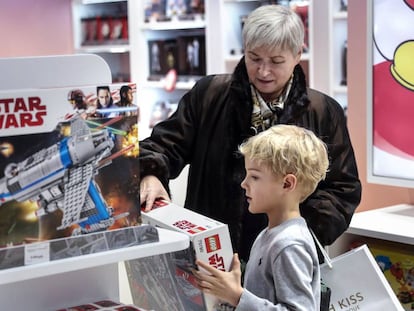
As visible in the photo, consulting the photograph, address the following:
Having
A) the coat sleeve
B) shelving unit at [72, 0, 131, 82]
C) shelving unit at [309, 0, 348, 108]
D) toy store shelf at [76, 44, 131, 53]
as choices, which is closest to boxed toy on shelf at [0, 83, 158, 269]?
the coat sleeve

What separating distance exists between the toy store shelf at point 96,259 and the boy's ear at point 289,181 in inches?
14.9

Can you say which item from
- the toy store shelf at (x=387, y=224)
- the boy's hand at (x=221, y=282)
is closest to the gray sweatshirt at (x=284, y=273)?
the boy's hand at (x=221, y=282)

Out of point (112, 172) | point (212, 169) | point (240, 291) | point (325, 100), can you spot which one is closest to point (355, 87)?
point (325, 100)

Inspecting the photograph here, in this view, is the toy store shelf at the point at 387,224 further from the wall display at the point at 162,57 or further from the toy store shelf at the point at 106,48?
the toy store shelf at the point at 106,48

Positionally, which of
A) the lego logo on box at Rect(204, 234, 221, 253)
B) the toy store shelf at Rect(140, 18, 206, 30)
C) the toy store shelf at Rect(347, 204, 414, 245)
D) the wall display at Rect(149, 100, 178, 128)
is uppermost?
the toy store shelf at Rect(140, 18, 206, 30)

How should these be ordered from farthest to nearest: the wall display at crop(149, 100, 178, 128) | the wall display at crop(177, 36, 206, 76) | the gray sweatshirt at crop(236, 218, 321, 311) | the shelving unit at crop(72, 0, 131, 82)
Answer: the shelving unit at crop(72, 0, 131, 82) → the wall display at crop(149, 100, 178, 128) → the wall display at crop(177, 36, 206, 76) → the gray sweatshirt at crop(236, 218, 321, 311)

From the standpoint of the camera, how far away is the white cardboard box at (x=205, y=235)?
1552 mm

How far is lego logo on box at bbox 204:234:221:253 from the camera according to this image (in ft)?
5.13

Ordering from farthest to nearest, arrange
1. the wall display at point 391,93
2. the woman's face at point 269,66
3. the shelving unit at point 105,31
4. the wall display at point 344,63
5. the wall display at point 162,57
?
the shelving unit at point 105,31 < the wall display at point 162,57 < the wall display at point 344,63 < the wall display at point 391,93 < the woman's face at point 269,66

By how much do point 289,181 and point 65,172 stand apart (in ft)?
2.04

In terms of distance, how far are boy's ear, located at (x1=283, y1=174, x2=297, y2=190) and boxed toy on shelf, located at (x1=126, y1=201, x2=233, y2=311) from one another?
8.7 inches

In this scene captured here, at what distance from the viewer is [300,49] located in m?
2.27

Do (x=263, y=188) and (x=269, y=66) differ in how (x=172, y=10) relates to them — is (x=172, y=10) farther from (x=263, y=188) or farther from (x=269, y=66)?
(x=263, y=188)

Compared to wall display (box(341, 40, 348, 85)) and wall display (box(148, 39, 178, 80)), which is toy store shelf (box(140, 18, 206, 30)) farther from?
wall display (box(341, 40, 348, 85))
